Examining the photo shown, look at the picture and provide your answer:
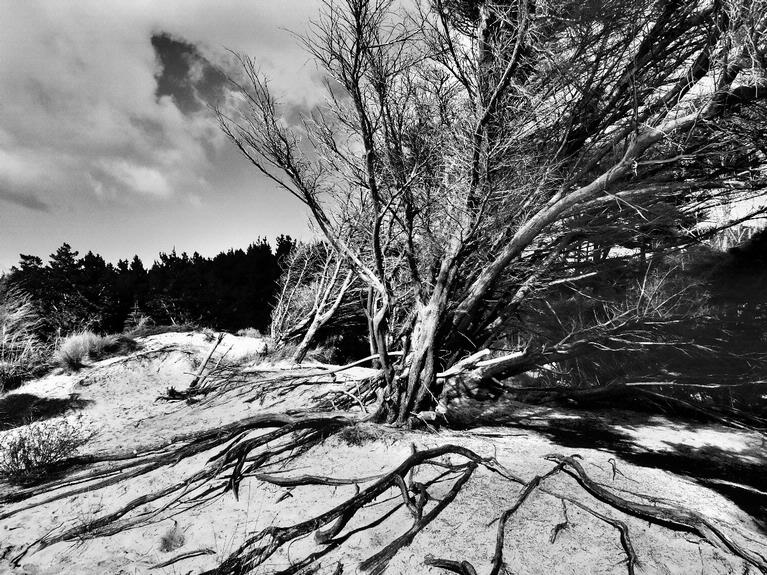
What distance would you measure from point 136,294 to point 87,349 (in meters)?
9.78

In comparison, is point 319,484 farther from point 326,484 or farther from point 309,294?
point 309,294

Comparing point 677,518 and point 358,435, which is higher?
point 358,435

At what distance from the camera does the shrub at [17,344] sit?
880 cm

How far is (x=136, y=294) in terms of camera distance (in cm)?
1825

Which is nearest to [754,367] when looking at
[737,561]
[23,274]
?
[737,561]

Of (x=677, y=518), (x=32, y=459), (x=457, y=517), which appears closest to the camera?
(x=677, y=518)

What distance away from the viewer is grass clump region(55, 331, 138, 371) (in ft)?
29.6

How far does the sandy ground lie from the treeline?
43.5 feet

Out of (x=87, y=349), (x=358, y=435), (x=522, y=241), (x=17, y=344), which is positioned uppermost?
(x=522, y=241)

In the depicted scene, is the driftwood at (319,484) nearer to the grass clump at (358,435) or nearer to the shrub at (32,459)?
the grass clump at (358,435)

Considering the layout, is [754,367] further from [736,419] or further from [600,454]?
[600,454]

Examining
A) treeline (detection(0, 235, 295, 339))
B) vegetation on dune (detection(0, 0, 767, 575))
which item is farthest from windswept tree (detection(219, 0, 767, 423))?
treeline (detection(0, 235, 295, 339))

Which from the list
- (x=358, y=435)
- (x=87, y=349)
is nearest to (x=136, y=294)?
(x=87, y=349)

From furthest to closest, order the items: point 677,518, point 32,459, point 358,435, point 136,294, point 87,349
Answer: point 136,294
point 87,349
point 32,459
point 358,435
point 677,518
